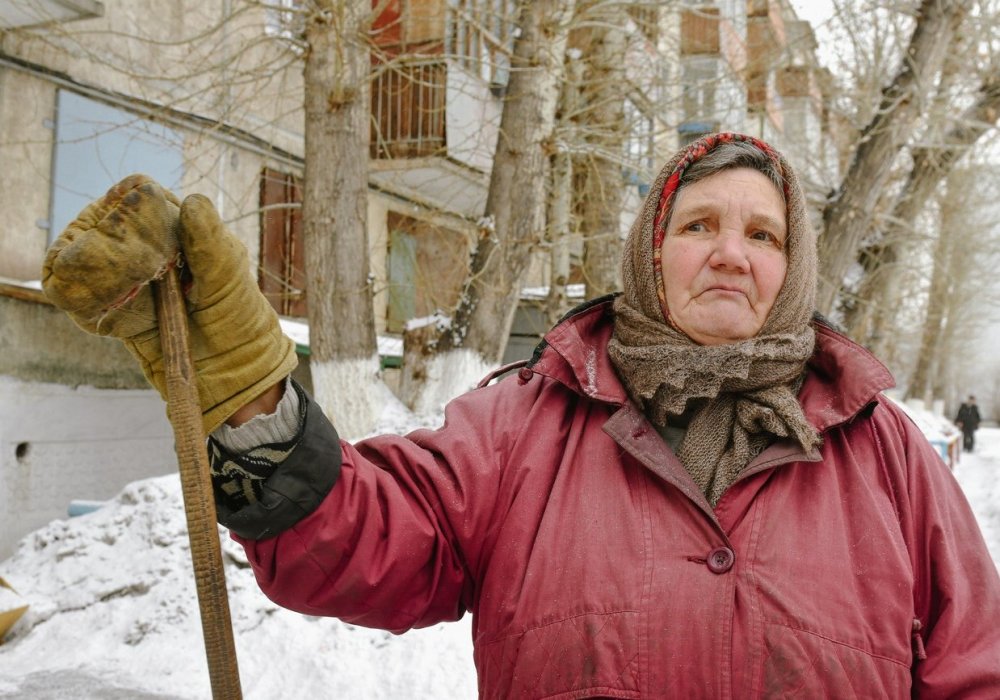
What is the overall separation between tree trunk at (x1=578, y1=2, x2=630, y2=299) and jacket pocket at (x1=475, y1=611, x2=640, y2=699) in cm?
655

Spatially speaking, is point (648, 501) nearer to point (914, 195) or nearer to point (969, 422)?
point (914, 195)

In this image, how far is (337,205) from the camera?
581cm

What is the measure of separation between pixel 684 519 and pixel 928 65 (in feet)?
23.3

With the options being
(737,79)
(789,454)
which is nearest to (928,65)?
(737,79)

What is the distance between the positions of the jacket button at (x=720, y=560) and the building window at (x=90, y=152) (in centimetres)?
616

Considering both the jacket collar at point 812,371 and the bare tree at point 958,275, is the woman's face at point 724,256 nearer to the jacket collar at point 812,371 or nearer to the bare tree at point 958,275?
the jacket collar at point 812,371

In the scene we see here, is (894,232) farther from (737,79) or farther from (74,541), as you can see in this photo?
(74,541)

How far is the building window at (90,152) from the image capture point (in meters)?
6.88

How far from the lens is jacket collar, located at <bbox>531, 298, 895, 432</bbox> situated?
1.62 metres

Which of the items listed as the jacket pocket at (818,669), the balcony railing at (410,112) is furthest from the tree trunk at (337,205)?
the jacket pocket at (818,669)

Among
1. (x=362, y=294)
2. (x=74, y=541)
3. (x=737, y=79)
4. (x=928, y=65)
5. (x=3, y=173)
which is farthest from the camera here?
(x=737, y=79)

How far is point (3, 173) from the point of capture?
6559mm

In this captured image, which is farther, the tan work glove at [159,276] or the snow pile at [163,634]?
the snow pile at [163,634]

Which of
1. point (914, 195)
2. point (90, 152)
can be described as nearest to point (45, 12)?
point (90, 152)
